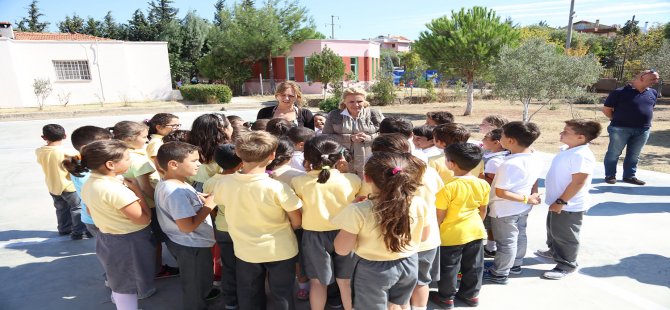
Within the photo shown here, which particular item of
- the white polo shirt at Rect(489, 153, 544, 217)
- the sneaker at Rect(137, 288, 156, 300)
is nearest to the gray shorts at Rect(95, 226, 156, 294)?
the sneaker at Rect(137, 288, 156, 300)

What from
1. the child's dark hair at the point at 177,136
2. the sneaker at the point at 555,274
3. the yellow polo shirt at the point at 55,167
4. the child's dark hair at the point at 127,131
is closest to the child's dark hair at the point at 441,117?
the sneaker at the point at 555,274

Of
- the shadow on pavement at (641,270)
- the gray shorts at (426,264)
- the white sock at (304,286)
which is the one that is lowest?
the shadow on pavement at (641,270)

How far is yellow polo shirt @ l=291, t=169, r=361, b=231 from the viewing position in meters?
2.35

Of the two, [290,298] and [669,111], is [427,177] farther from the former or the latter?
[669,111]

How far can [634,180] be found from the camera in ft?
18.2

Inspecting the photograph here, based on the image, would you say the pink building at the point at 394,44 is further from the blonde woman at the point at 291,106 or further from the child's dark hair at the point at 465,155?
the child's dark hair at the point at 465,155

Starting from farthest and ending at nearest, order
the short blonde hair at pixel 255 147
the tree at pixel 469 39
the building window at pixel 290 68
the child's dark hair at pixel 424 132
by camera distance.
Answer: the building window at pixel 290 68 < the tree at pixel 469 39 < the child's dark hair at pixel 424 132 < the short blonde hair at pixel 255 147

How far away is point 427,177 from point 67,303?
284cm

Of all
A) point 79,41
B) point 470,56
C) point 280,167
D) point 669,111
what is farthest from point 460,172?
point 79,41

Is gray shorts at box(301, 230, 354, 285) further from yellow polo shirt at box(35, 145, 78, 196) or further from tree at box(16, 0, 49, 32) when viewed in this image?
tree at box(16, 0, 49, 32)

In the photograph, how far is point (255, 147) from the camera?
2193 mm

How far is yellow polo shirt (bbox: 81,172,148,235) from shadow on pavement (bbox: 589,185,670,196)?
5.58 m

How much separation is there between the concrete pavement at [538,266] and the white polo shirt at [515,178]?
0.63 m

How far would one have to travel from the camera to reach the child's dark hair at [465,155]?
2.47 metres
